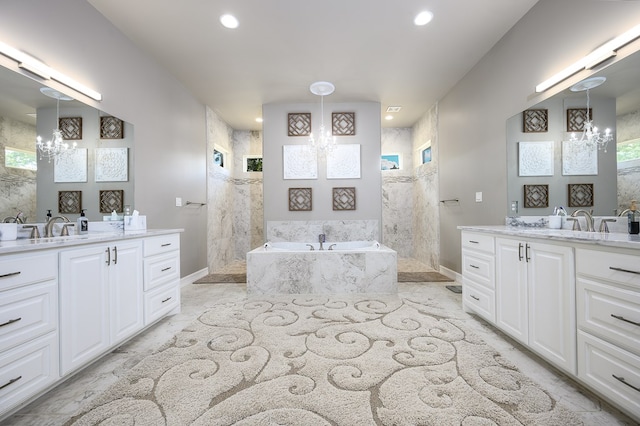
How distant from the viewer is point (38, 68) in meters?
1.83

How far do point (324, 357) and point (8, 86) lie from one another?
269cm

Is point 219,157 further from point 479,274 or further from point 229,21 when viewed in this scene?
point 479,274

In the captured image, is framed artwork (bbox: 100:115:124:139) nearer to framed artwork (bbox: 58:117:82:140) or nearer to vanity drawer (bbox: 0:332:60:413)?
framed artwork (bbox: 58:117:82:140)

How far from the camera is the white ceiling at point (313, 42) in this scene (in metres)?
2.33

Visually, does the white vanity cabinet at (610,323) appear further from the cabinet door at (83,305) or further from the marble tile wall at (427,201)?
the marble tile wall at (427,201)

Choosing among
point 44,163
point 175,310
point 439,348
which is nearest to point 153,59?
point 44,163

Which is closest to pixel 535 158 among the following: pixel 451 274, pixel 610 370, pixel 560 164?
pixel 560 164

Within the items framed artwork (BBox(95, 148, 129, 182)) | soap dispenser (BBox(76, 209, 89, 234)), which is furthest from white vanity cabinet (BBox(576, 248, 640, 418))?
framed artwork (BBox(95, 148, 129, 182))

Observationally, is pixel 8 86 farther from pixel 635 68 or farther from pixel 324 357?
pixel 635 68

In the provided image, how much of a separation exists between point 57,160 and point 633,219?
3840 millimetres

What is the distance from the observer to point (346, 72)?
3406 mm

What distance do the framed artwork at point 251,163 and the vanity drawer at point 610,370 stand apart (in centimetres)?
541

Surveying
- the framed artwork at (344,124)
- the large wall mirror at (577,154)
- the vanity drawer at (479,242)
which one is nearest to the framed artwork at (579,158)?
the large wall mirror at (577,154)

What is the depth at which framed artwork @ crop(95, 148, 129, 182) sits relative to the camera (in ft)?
7.45
